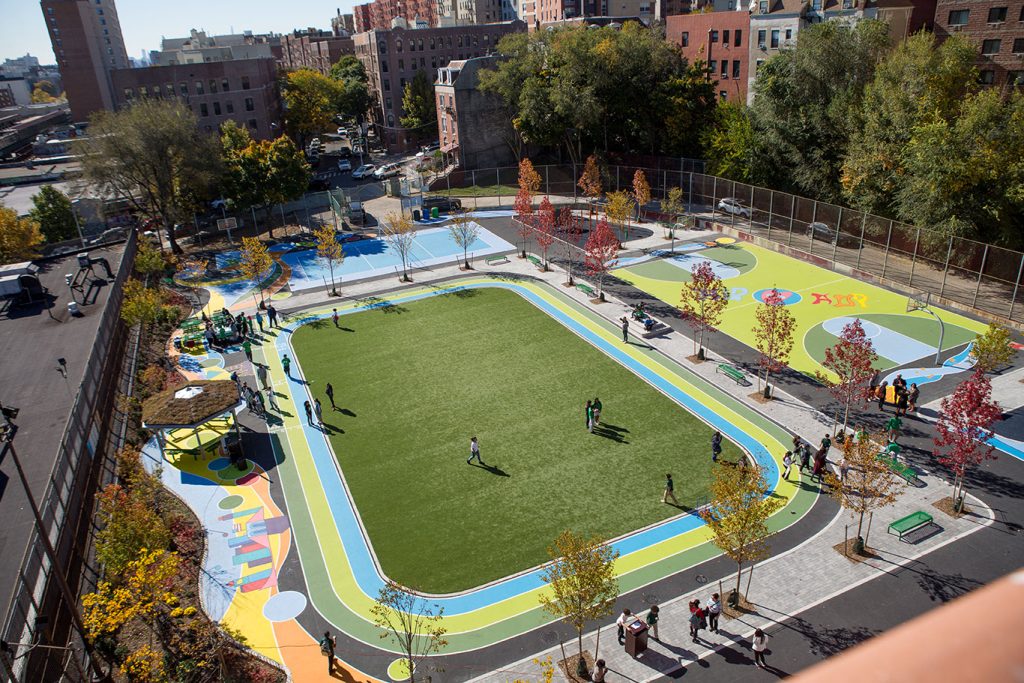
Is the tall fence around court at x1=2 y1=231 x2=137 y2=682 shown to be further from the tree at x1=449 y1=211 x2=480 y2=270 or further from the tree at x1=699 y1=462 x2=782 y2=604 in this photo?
the tree at x1=449 y1=211 x2=480 y2=270

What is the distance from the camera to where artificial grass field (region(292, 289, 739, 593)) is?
27.1 m

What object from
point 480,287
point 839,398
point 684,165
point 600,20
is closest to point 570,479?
point 839,398

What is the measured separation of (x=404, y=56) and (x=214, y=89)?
30.6m

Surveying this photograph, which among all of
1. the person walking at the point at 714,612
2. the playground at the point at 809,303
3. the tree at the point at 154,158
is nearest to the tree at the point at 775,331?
the playground at the point at 809,303

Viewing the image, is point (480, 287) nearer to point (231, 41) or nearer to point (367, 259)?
point (367, 259)

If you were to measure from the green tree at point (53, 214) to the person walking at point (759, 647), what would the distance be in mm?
65219

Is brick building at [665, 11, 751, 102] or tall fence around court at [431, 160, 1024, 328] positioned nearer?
tall fence around court at [431, 160, 1024, 328]

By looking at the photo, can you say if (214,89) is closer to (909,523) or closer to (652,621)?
(652,621)

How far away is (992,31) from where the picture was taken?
5362 centimetres

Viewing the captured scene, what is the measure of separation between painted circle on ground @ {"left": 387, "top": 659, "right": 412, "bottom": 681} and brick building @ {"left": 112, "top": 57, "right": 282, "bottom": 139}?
83.2 m

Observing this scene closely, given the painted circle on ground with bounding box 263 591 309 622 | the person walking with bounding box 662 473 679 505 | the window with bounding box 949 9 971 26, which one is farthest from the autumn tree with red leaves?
the window with bounding box 949 9 971 26

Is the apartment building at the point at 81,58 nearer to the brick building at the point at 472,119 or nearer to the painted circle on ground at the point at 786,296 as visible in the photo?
the brick building at the point at 472,119

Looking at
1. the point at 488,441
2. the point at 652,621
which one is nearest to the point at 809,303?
the point at 488,441

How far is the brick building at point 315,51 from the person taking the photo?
140 meters
